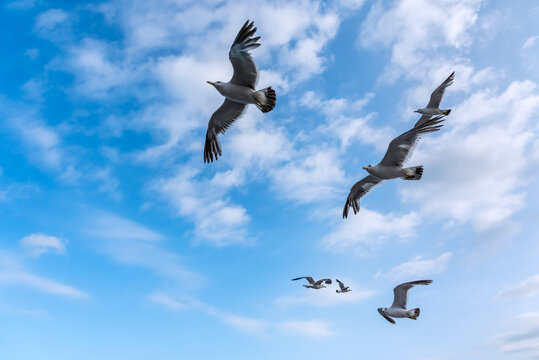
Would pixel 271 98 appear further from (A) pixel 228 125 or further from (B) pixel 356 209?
(B) pixel 356 209

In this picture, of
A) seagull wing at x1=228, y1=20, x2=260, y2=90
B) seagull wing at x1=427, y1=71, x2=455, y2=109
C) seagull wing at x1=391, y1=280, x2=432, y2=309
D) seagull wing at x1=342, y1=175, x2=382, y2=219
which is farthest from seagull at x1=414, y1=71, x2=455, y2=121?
seagull wing at x1=228, y1=20, x2=260, y2=90

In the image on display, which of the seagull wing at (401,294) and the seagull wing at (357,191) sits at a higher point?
the seagull wing at (357,191)

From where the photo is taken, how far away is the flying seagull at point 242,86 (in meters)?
18.9

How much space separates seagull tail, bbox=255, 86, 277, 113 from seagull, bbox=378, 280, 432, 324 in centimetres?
1067

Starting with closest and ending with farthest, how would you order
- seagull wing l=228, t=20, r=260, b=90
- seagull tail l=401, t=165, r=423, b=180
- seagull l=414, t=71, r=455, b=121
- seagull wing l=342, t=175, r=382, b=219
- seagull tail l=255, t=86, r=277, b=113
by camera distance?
seagull wing l=228, t=20, r=260, b=90, seagull tail l=255, t=86, r=277, b=113, seagull tail l=401, t=165, r=423, b=180, seagull wing l=342, t=175, r=382, b=219, seagull l=414, t=71, r=455, b=121

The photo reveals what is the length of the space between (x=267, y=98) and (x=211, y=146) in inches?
201

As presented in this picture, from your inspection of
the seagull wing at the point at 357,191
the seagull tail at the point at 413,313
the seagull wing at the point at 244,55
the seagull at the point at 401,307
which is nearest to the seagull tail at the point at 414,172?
the seagull wing at the point at 357,191

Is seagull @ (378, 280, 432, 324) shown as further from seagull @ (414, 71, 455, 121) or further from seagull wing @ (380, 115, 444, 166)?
seagull @ (414, 71, 455, 121)

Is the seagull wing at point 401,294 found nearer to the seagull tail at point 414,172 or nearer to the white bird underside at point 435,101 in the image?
the seagull tail at point 414,172

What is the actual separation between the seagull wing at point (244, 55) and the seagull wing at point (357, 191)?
8703 millimetres

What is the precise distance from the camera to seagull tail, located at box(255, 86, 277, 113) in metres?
19.9

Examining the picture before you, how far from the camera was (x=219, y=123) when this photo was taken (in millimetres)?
23391

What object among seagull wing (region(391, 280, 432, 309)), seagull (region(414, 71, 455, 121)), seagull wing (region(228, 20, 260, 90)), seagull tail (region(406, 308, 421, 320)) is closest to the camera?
seagull wing (region(228, 20, 260, 90))

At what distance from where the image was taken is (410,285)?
70.9 ft
